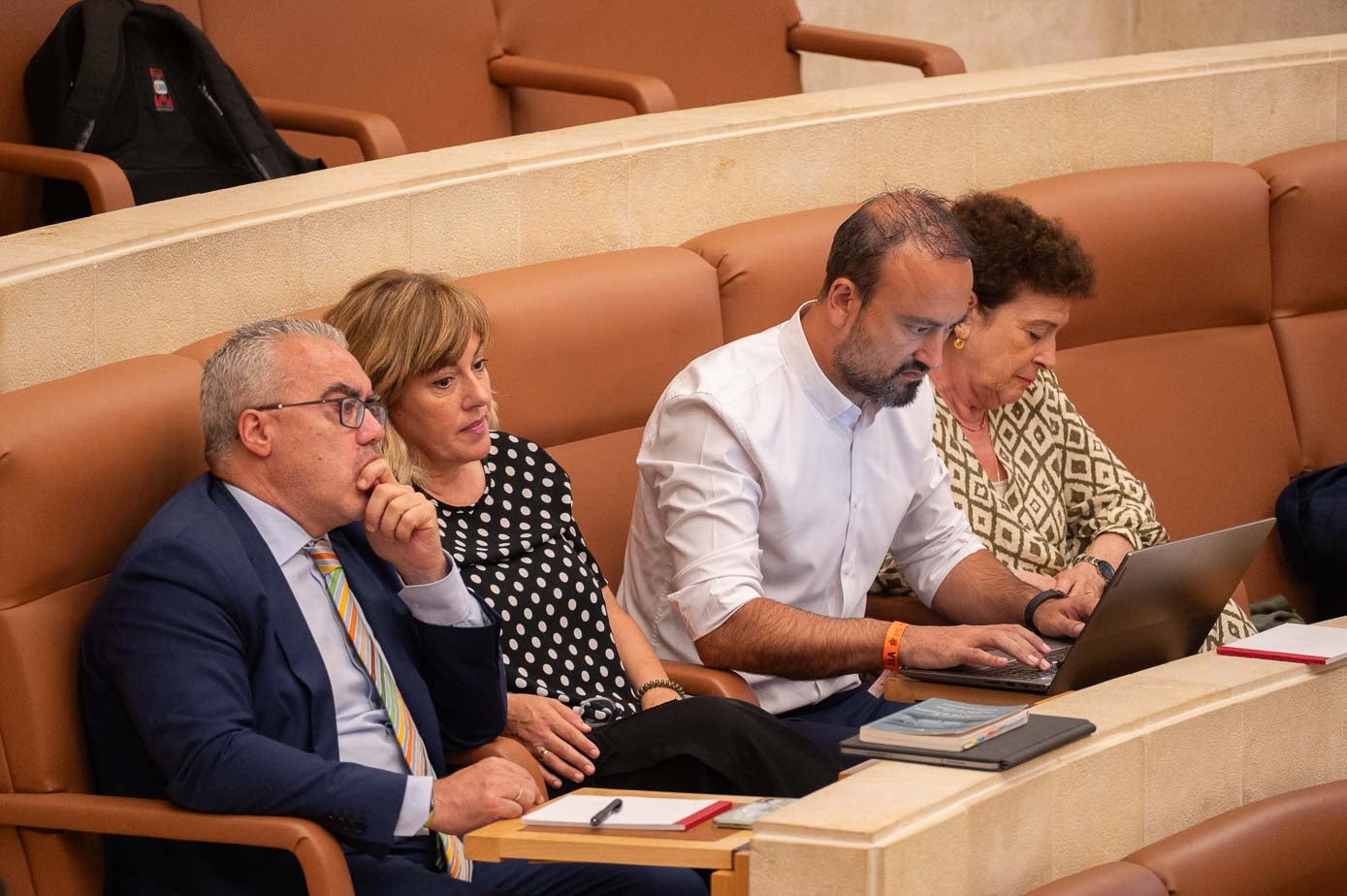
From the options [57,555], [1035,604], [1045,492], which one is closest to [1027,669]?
[1035,604]

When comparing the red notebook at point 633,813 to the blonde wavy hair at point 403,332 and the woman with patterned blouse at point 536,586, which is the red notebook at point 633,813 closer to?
the woman with patterned blouse at point 536,586

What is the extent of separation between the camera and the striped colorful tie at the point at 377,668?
93.2 inches

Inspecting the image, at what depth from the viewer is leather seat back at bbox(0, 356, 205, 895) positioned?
2.27 meters

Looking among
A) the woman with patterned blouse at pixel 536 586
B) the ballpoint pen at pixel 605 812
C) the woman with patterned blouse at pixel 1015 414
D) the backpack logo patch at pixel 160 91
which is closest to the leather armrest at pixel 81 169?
the backpack logo patch at pixel 160 91

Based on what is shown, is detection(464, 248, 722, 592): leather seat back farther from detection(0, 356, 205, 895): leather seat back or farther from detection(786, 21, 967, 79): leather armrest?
detection(786, 21, 967, 79): leather armrest

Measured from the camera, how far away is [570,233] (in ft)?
11.8

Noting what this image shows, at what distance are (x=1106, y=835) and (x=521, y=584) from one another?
3.39 feet

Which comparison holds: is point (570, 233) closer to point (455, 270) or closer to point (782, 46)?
point (455, 270)

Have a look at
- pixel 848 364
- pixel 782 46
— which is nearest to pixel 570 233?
pixel 848 364

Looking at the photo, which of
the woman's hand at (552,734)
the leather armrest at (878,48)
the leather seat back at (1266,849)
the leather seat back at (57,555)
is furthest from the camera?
the leather armrest at (878,48)

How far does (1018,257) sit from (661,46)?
165cm

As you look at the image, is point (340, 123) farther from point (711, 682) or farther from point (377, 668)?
point (377, 668)

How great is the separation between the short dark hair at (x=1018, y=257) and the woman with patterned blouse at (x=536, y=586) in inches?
37.2

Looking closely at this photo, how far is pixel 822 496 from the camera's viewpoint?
302 cm
